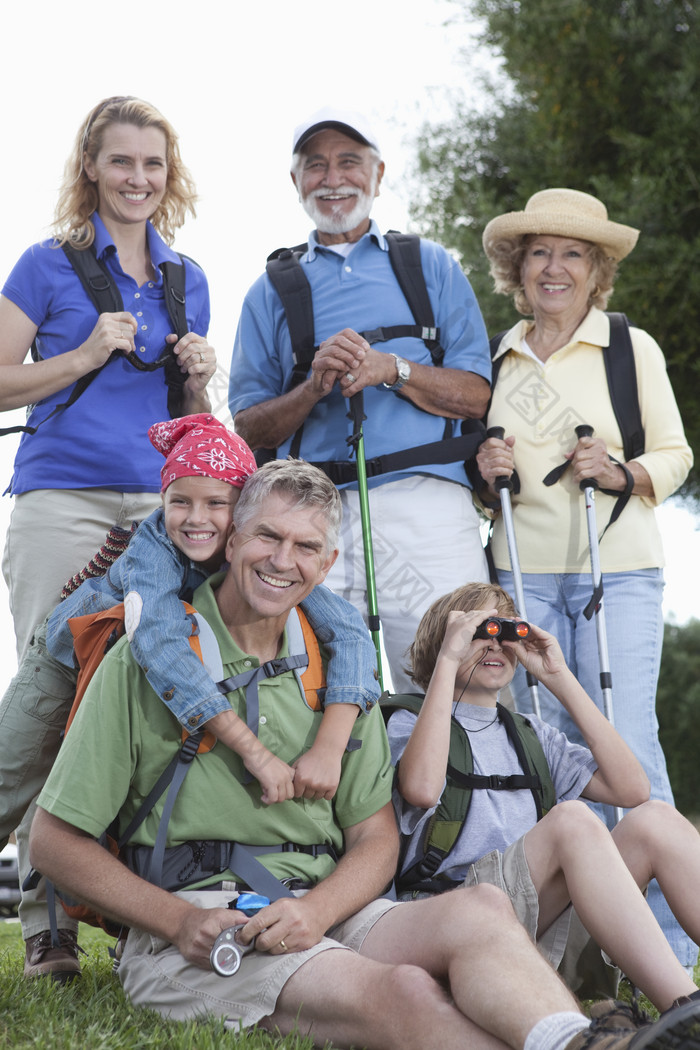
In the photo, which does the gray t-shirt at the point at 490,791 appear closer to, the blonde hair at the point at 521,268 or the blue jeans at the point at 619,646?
→ the blue jeans at the point at 619,646

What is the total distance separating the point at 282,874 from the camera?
9.86 ft

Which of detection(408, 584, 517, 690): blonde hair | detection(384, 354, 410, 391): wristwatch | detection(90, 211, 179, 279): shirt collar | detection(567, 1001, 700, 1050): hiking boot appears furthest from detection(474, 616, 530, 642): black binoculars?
detection(90, 211, 179, 279): shirt collar

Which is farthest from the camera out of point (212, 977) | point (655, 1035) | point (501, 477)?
point (501, 477)

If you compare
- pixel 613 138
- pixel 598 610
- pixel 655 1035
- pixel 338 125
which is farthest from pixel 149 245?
pixel 613 138

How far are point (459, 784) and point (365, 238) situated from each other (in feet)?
7.82

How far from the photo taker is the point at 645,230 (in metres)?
9.74

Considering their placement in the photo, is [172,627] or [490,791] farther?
[490,791]

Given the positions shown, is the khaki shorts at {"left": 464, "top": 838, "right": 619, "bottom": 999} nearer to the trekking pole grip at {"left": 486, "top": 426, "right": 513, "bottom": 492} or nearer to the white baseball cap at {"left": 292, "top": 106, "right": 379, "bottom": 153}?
the trekking pole grip at {"left": 486, "top": 426, "right": 513, "bottom": 492}

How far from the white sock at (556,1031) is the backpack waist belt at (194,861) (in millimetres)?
857

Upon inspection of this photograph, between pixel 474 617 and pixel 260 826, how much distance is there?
0.98m

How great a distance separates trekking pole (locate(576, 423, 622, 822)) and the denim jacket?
121 centimetres

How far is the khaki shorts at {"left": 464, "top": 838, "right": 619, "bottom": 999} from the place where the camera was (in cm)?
304

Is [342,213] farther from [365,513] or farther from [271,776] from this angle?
[271,776]

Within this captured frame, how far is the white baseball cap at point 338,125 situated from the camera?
463 centimetres
